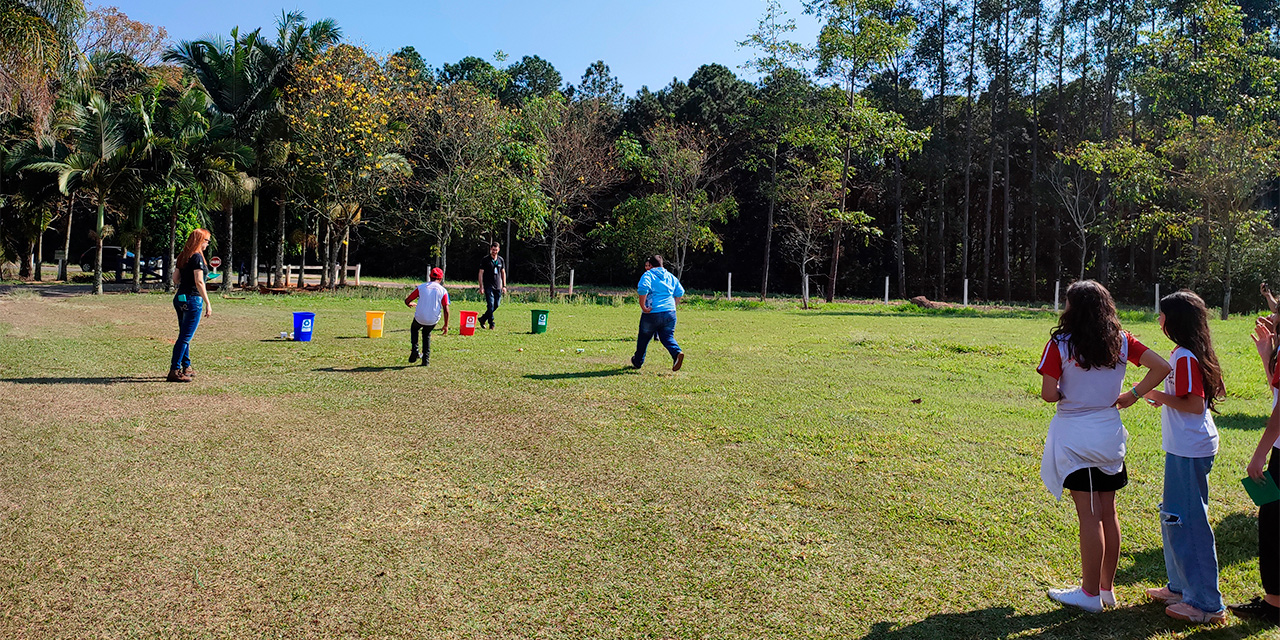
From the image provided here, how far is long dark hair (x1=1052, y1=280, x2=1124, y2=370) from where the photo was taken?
148 inches

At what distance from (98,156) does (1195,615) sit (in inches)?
1119

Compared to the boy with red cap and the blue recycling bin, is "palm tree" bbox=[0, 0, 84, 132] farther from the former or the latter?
the boy with red cap

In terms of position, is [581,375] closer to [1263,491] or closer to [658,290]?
[658,290]

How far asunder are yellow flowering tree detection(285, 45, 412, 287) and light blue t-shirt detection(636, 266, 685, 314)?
20321 millimetres

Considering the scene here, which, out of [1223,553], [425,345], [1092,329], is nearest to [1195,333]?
[1092,329]

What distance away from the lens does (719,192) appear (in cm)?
4253

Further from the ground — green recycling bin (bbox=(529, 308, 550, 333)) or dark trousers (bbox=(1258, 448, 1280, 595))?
green recycling bin (bbox=(529, 308, 550, 333))

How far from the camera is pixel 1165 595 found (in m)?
4.00

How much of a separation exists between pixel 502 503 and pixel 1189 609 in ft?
12.7

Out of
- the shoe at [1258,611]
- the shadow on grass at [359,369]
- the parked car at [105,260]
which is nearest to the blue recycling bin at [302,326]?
the shadow on grass at [359,369]

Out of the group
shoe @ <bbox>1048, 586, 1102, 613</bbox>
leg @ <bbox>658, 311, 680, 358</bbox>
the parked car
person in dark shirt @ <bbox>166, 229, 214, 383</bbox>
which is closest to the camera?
shoe @ <bbox>1048, 586, 1102, 613</bbox>

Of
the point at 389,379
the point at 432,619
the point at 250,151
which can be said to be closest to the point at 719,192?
the point at 250,151

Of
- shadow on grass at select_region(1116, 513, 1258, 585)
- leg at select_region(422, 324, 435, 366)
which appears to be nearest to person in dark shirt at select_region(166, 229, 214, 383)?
leg at select_region(422, 324, 435, 366)

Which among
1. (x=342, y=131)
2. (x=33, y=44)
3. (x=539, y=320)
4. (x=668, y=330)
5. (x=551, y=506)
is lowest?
(x=551, y=506)
